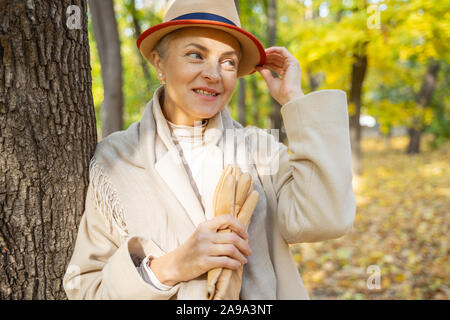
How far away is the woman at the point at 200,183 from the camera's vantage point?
1.19 m

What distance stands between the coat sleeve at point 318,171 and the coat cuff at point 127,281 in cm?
56

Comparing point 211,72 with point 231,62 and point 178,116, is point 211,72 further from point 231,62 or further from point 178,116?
point 178,116

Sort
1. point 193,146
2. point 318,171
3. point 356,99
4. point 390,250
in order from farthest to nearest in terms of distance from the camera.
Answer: point 356,99 → point 390,250 → point 193,146 → point 318,171

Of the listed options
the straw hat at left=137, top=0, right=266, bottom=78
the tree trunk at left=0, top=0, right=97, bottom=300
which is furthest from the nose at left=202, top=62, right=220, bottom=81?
the tree trunk at left=0, top=0, right=97, bottom=300

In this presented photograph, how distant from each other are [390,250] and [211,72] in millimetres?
4586

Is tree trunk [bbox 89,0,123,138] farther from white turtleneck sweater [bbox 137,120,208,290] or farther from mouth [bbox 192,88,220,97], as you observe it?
mouth [bbox 192,88,220,97]

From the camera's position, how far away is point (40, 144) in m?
1.33

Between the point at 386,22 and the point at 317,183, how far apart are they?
5335 mm

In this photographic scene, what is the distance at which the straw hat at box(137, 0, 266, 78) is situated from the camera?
4.43 feet

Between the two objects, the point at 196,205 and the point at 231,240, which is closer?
the point at 231,240

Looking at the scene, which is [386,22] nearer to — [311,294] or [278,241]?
[311,294]

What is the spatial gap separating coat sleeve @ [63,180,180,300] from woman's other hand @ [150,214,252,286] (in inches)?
4.3

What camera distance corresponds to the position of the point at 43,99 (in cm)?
133

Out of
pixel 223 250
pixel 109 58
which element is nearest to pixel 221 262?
pixel 223 250
